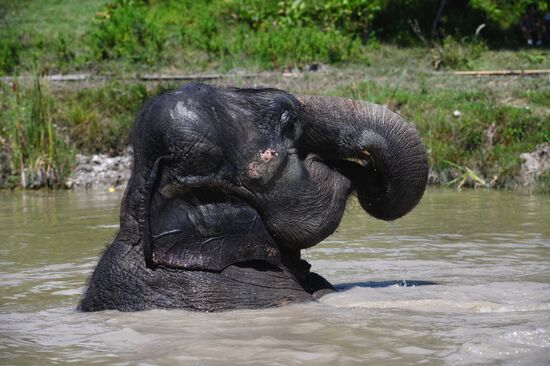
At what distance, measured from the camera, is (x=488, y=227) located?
10102 millimetres

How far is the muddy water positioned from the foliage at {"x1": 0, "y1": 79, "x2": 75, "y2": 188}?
5.91m

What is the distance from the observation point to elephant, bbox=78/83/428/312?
5555 millimetres

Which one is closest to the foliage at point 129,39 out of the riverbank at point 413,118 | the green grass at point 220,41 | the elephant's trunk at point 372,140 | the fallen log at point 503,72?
the green grass at point 220,41

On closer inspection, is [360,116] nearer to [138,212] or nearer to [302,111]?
[302,111]

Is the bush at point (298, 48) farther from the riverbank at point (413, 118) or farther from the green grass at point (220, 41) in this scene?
the riverbank at point (413, 118)

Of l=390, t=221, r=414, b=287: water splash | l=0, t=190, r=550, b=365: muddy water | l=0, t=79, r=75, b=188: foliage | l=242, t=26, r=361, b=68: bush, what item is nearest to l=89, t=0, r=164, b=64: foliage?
l=242, t=26, r=361, b=68: bush

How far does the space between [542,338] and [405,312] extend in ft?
3.06

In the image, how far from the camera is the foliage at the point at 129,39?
21.5 m

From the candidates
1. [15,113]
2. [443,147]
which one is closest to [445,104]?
[443,147]

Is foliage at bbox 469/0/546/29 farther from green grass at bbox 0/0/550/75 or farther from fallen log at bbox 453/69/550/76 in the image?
fallen log at bbox 453/69/550/76

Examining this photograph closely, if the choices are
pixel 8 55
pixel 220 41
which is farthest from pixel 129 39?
pixel 8 55

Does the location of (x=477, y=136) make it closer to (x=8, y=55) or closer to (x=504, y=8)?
(x=504, y=8)

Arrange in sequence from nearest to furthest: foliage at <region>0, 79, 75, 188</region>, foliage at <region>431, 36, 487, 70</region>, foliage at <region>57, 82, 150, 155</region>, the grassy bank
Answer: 1. the grassy bank
2. foliage at <region>0, 79, 75, 188</region>
3. foliage at <region>57, 82, 150, 155</region>
4. foliage at <region>431, 36, 487, 70</region>

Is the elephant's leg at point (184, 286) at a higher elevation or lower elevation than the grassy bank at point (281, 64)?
lower
